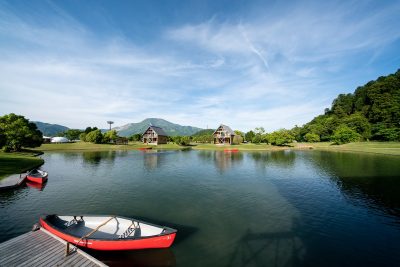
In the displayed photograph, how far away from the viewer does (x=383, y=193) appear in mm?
26859

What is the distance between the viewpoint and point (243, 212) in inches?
834

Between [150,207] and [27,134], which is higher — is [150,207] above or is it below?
below

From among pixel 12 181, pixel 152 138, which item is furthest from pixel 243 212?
pixel 152 138

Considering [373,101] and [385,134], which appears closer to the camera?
[385,134]


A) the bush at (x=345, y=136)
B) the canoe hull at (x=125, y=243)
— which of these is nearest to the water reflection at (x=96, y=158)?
the canoe hull at (x=125, y=243)

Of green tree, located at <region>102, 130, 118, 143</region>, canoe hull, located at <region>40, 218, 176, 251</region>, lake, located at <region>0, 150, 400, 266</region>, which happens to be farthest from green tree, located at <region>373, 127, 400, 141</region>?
green tree, located at <region>102, 130, 118, 143</region>

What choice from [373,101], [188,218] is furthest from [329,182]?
[373,101]

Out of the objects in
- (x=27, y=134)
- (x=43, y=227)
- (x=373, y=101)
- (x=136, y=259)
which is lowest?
(x=136, y=259)

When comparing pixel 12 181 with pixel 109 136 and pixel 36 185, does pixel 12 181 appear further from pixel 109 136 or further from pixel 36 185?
pixel 109 136

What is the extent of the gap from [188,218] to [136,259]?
7.05 meters

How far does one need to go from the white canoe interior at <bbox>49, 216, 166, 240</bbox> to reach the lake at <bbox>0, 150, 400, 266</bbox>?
4.42 ft

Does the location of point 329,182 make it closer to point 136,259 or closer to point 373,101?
point 136,259

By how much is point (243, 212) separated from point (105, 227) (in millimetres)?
13412

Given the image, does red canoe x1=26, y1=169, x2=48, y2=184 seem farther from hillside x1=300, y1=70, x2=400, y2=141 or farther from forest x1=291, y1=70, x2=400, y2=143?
hillside x1=300, y1=70, x2=400, y2=141
